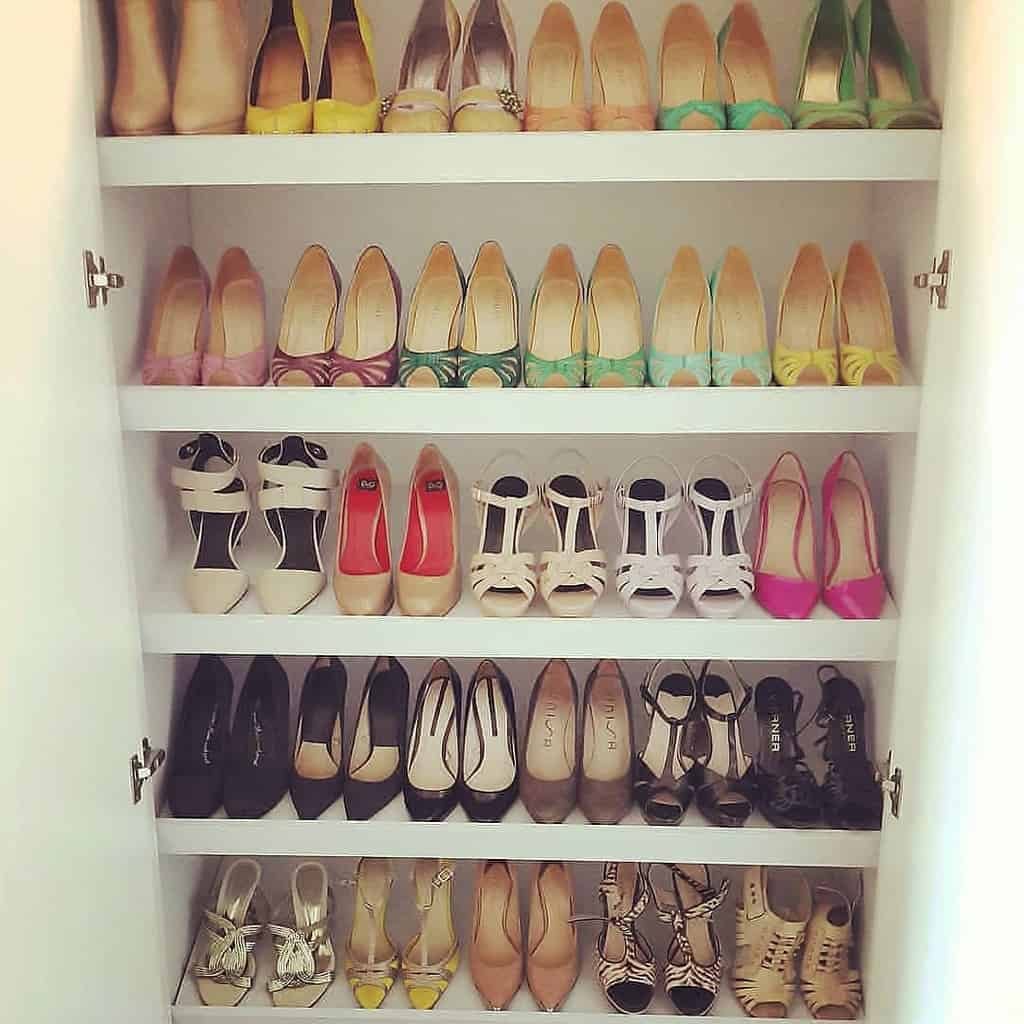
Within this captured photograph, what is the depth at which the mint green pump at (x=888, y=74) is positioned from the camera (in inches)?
64.9

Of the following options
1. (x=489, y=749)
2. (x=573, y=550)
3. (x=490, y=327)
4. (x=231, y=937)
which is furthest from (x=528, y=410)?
(x=231, y=937)

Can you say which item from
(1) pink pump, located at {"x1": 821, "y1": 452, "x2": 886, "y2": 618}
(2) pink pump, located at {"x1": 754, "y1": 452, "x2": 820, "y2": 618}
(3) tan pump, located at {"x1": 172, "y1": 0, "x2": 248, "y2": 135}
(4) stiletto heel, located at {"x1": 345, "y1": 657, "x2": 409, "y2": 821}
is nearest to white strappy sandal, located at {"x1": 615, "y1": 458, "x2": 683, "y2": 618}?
(2) pink pump, located at {"x1": 754, "y1": 452, "x2": 820, "y2": 618}

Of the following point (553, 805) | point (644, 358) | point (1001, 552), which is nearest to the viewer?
point (1001, 552)

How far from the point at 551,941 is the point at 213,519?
2.95ft

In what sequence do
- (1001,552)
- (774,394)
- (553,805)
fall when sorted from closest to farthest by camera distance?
(1001,552), (774,394), (553,805)

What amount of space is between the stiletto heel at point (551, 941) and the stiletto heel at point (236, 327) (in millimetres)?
978

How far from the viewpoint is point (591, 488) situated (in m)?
1.96

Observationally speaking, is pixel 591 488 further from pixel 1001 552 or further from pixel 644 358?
pixel 1001 552

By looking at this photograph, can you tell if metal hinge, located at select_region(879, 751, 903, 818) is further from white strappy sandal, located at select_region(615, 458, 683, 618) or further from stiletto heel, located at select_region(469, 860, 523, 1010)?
stiletto heel, located at select_region(469, 860, 523, 1010)

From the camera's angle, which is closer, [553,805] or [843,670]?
[553,805]

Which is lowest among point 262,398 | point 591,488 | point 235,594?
point 235,594

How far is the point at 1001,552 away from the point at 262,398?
3.28ft

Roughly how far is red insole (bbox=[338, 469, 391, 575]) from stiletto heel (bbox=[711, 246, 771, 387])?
1.87 feet

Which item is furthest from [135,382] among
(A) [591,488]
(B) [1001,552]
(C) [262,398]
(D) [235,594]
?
(B) [1001,552]
